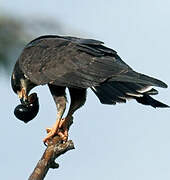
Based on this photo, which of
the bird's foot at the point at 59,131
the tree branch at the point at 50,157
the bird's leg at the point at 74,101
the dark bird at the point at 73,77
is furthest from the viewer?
the bird's leg at the point at 74,101

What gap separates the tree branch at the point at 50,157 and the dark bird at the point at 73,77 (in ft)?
1.51

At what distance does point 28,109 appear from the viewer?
6.37m

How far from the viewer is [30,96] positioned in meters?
6.71

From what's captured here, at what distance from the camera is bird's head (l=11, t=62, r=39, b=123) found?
6262 mm

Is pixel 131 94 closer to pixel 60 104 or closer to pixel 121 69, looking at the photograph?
pixel 121 69

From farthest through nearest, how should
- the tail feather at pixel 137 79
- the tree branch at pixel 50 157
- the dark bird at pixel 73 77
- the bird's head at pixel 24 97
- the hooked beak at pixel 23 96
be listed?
the hooked beak at pixel 23 96 < the bird's head at pixel 24 97 < the dark bird at pixel 73 77 < the tail feather at pixel 137 79 < the tree branch at pixel 50 157

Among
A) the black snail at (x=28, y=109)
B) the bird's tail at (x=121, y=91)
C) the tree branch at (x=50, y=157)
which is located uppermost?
the bird's tail at (x=121, y=91)

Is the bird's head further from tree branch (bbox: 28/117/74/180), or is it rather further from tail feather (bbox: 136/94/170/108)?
tail feather (bbox: 136/94/170/108)

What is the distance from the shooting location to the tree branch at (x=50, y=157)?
A: 16.0ft

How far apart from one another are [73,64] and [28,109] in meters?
0.63

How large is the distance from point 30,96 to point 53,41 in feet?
2.17

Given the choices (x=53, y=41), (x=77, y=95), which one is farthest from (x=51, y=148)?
(x=53, y=41)

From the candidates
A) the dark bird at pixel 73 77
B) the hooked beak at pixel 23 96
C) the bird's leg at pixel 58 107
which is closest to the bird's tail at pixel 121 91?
the dark bird at pixel 73 77

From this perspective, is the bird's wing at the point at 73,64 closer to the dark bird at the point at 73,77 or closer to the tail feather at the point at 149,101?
the dark bird at the point at 73,77
